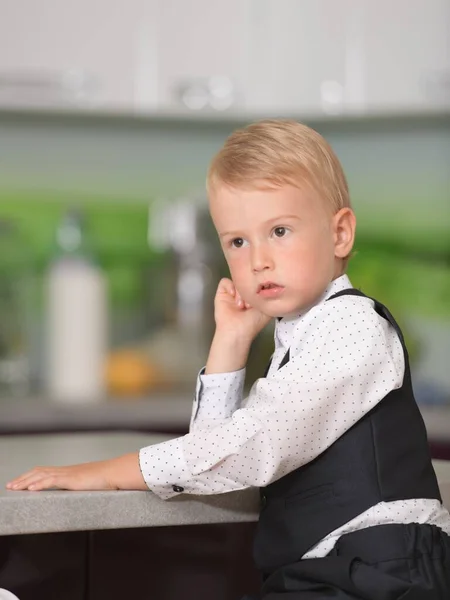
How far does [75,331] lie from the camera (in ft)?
10.2

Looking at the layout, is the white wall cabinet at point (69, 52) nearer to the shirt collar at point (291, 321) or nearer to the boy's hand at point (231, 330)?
the boy's hand at point (231, 330)

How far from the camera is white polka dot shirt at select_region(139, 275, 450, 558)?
3.78 feet

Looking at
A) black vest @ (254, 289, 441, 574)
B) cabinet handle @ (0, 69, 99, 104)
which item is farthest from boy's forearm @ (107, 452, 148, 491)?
cabinet handle @ (0, 69, 99, 104)

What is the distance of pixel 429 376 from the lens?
11.0 ft

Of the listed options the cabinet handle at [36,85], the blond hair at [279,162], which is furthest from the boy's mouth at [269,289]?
the cabinet handle at [36,85]

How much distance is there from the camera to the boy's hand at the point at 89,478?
46.4 inches

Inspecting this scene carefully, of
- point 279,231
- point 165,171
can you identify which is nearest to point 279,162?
point 279,231

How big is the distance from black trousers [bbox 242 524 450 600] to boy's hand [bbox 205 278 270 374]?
33 centimetres

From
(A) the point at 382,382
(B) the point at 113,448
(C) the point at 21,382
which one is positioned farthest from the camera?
(C) the point at 21,382

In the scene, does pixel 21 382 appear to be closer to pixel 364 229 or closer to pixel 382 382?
pixel 364 229

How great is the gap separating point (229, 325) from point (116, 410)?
4.81 ft

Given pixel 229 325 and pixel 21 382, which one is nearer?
pixel 229 325

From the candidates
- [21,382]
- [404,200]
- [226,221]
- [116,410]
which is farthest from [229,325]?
[404,200]

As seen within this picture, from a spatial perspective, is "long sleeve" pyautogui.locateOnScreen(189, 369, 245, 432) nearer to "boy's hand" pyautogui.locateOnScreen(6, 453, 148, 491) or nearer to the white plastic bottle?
"boy's hand" pyautogui.locateOnScreen(6, 453, 148, 491)
